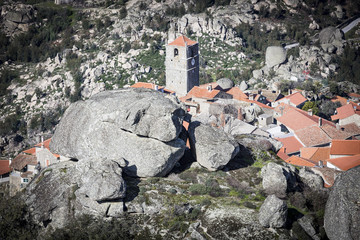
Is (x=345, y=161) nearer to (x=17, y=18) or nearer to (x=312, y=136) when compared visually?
(x=312, y=136)

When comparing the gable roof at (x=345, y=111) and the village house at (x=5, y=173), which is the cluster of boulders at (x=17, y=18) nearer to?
the village house at (x=5, y=173)

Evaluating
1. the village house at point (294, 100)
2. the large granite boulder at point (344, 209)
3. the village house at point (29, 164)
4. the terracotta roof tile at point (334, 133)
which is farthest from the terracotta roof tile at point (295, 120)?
the large granite boulder at point (344, 209)

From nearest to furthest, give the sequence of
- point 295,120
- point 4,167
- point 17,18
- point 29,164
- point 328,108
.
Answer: point 29,164 → point 4,167 → point 295,120 → point 328,108 → point 17,18

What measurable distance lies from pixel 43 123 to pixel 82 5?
54417mm

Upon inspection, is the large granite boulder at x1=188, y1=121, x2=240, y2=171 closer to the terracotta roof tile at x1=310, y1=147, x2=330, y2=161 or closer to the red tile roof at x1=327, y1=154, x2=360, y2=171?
the red tile roof at x1=327, y1=154, x2=360, y2=171

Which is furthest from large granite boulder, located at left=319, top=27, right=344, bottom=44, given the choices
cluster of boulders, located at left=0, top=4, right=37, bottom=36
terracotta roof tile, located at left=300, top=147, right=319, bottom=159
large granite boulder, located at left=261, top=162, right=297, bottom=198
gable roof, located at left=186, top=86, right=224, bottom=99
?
large granite boulder, located at left=261, top=162, right=297, bottom=198

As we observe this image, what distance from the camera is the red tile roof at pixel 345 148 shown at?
43.5m

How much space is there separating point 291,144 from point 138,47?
5805 centimetres

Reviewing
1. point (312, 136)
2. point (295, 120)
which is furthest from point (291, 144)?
point (295, 120)

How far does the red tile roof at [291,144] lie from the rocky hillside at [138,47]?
91.8 feet

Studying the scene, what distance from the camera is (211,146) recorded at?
27219 millimetres

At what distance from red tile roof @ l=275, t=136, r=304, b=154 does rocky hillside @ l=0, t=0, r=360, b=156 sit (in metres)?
Answer: 28.0

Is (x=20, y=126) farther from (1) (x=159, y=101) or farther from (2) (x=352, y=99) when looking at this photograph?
(1) (x=159, y=101)

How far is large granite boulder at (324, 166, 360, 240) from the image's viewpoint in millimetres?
20234
